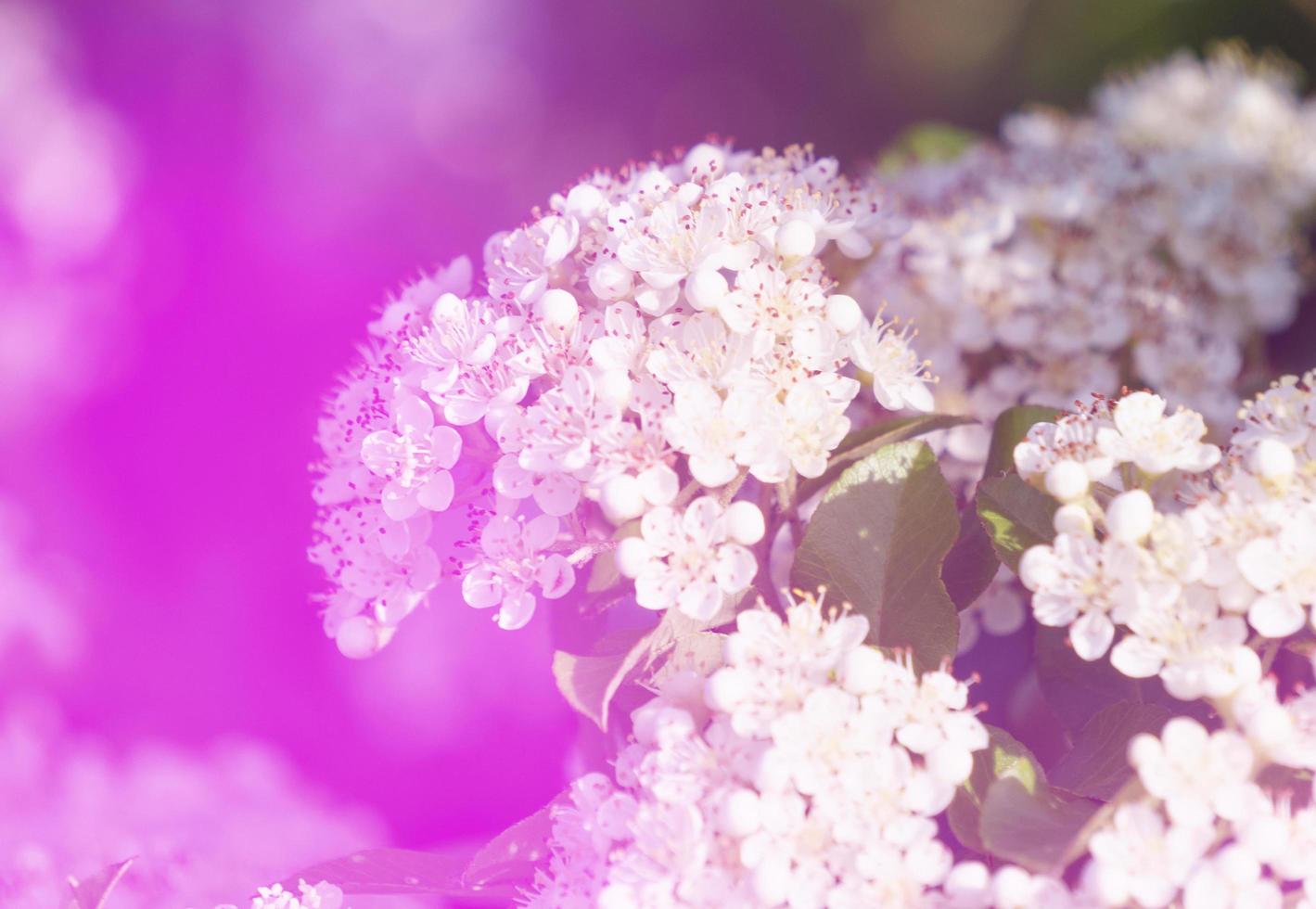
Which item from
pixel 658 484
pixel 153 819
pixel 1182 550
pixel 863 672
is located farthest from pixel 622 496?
pixel 153 819

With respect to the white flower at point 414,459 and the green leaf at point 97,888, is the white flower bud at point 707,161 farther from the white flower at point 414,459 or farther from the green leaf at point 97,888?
the green leaf at point 97,888

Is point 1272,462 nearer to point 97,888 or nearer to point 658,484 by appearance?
point 658,484

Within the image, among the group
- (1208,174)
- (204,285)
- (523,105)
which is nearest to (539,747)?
(1208,174)

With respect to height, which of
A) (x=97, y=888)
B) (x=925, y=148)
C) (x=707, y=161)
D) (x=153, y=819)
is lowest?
(x=97, y=888)

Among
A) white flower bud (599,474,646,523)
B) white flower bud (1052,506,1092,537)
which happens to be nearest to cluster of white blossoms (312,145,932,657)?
white flower bud (599,474,646,523)

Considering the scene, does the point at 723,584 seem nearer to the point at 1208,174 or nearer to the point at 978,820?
the point at 978,820

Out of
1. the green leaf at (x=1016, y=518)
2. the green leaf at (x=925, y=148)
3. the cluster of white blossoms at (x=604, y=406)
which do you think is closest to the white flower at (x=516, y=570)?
the cluster of white blossoms at (x=604, y=406)
